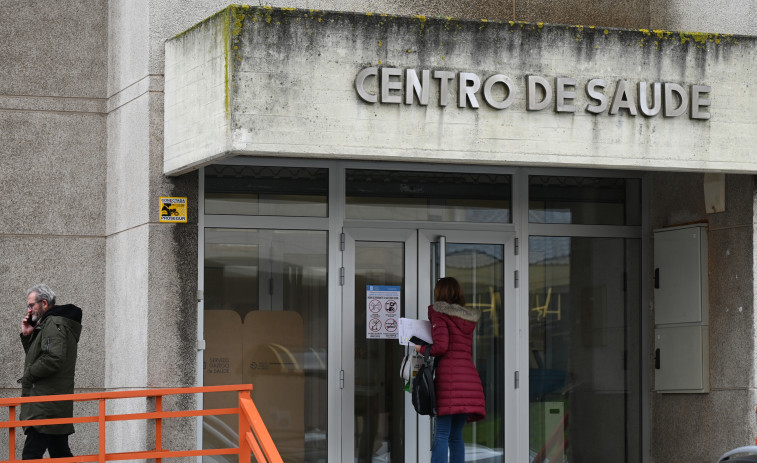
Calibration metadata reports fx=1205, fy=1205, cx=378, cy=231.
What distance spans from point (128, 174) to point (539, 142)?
3255 millimetres

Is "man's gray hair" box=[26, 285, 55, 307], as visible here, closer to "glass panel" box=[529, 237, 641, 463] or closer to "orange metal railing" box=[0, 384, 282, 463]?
"orange metal railing" box=[0, 384, 282, 463]

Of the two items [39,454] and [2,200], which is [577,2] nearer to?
[2,200]

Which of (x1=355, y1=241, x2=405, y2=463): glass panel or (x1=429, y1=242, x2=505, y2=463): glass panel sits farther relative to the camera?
(x1=429, y1=242, x2=505, y2=463): glass panel

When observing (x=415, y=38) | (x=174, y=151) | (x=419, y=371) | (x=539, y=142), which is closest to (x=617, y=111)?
(x=539, y=142)

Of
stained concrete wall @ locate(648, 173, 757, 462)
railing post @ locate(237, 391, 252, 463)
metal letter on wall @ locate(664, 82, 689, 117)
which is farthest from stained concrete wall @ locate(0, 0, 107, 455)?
stained concrete wall @ locate(648, 173, 757, 462)

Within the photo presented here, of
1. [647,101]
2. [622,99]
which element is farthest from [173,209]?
[647,101]

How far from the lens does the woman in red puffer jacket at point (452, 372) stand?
30.8 feet

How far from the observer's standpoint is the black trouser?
28.1 feet

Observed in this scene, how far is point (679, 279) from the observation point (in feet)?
34.1

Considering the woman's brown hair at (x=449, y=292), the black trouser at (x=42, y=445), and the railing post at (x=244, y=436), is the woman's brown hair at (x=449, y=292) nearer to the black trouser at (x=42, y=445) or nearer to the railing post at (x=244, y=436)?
the railing post at (x=244, y=436)

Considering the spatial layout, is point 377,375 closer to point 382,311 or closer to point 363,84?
point 382,311

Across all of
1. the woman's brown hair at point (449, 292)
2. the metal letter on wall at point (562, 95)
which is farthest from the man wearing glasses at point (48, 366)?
the metal letter on wall at point (562, 95)

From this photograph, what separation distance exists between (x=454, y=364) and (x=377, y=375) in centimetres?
115

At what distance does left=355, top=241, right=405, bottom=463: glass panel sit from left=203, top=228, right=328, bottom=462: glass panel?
304 mm
